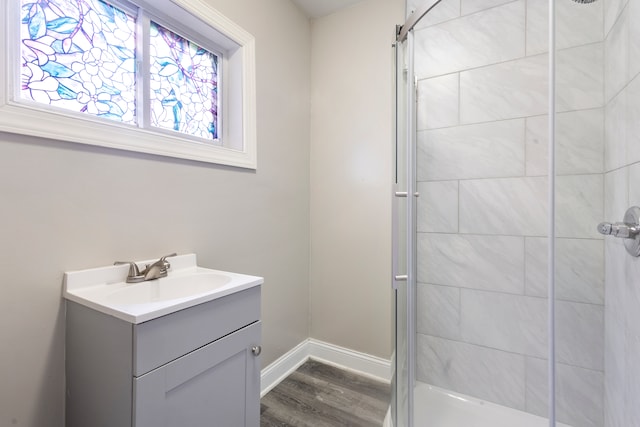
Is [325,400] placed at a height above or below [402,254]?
below

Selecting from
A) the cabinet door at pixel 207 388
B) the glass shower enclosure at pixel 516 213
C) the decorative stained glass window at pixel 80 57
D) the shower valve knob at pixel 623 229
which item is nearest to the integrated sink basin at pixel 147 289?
the cabinet door at pixel 207 388

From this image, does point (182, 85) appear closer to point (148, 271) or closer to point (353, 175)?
point (148, 271)

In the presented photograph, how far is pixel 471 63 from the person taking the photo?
1.49m

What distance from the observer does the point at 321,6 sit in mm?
2029

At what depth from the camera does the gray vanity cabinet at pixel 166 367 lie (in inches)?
30.3

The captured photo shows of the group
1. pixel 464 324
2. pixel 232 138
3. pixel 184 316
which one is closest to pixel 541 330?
pixel 464 324

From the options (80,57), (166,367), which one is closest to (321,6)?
(80,57)

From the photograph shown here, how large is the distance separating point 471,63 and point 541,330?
4.53ft

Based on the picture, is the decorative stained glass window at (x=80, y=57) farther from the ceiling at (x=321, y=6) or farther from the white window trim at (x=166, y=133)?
the ceiling at (x=321, y=6)

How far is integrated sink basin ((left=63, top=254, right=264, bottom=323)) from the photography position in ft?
2.66

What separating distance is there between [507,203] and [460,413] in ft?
3.63

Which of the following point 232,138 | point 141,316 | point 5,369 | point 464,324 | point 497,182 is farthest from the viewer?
point 232,138

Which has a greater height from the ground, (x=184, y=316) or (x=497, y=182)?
(x=497, y=182)

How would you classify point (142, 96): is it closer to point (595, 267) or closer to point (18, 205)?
point (18, 205)
